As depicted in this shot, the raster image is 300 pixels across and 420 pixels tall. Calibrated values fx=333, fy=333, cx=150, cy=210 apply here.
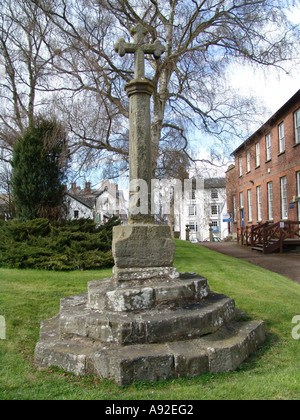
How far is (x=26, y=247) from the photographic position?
9.70 m

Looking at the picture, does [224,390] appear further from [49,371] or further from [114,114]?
[114,114]

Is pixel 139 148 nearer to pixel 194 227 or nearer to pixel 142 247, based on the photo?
pixel 142 247

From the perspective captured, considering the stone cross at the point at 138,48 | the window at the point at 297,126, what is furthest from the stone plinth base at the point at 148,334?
the window at the point at 297,126

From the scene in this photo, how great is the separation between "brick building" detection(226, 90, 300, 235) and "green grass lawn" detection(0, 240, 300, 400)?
8.65 meters

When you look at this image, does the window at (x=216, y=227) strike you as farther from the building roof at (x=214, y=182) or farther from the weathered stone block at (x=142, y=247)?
the weathered stone block at (x=142, y=247)

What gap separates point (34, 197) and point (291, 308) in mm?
8700

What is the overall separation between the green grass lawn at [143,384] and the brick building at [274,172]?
8.65 metres

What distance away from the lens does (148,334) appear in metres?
3.81

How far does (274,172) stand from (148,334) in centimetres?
2048

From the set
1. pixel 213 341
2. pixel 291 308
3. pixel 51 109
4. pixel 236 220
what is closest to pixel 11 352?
pixel 213 341

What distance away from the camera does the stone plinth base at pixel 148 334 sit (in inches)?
138

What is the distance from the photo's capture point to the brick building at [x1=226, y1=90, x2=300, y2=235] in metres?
18.5

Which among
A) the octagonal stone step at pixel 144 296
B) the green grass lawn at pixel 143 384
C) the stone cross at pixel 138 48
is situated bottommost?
the green grass lawn at pixel 143 384

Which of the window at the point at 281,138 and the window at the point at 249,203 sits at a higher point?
the window at the point at 281,138
